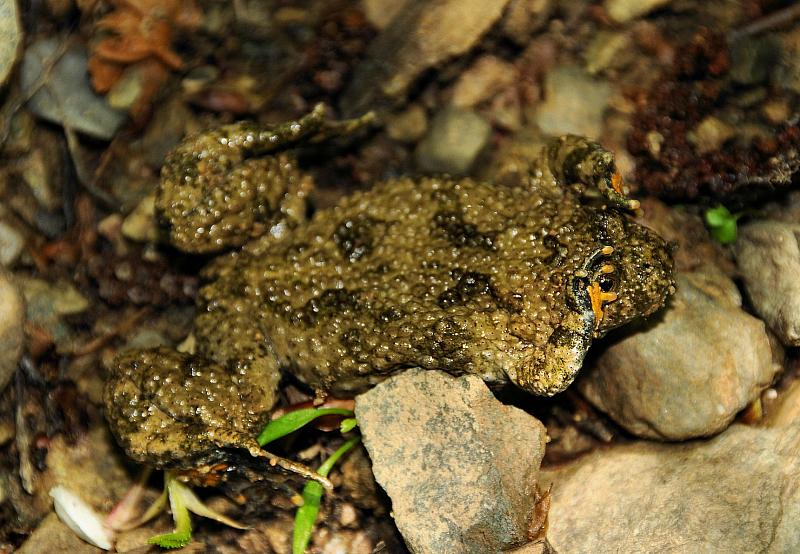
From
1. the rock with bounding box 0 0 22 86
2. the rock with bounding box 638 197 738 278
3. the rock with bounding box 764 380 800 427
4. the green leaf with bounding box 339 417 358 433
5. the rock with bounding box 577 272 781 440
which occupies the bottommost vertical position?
the green leaf with bounding box 339 417 358 433

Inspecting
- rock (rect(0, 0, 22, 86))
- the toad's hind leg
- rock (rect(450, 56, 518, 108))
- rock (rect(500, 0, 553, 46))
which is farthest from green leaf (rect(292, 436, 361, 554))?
rock (rect(500, 0, 553, 46))

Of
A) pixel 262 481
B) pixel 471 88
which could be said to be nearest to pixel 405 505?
pixel 262 481

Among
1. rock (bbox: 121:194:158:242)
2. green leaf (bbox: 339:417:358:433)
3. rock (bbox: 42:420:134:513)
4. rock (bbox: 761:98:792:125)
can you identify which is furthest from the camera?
rock (bbox: 121:194:158:242)

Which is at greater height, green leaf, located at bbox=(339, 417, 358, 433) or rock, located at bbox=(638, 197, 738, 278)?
rock, located at bbox=(638, 197, 738, 278)

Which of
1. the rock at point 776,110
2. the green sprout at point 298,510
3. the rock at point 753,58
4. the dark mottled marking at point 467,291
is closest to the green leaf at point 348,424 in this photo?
the green sprout at point 298,510

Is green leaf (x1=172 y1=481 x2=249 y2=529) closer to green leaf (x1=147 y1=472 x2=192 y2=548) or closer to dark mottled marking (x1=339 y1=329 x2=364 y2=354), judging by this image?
green leaf (x1=147 y1=472 x2=192 y2=548)

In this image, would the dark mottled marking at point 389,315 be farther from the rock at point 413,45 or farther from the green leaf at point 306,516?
the rock at point 413,45
